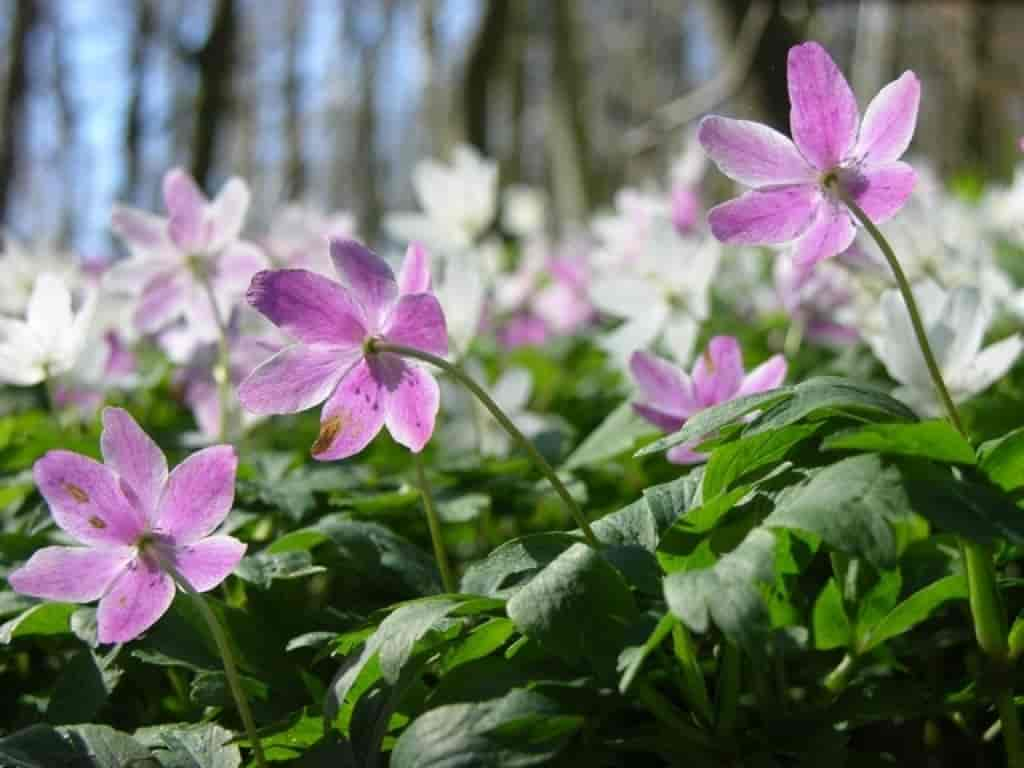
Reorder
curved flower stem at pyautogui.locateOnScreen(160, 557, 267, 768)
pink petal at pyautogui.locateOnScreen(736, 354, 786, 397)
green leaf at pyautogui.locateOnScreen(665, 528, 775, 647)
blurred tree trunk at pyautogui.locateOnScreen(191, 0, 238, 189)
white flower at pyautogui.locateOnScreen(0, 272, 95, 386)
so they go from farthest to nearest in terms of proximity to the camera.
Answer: blurred tree trunk at pyautogui.locateOnScreen(191, 0, 238, 189) → white flower at pyautogui.locateOnScreen(0, 272, 95, 386) → pink petal at pyautogui.locateOnScreen(736, 354, 786, 397) → curved flower stem at pyautogui.locateOnScreen(160, 557, 267, 768) → green leaf at pyautogui.locateOnScreen(665, 528, 775, 647)

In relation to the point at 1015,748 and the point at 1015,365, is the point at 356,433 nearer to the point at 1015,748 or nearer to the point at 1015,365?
the point at 1015,748

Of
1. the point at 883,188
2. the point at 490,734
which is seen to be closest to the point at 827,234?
the point at 883,188

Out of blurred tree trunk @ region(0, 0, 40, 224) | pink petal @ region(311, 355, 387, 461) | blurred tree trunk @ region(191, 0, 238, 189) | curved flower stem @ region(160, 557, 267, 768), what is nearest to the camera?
curved flower stem @ region(160, 557, 267, 768)

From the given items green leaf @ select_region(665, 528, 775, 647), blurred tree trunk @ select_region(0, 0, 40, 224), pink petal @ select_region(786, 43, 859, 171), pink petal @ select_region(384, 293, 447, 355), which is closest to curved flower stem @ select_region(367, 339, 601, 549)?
pink petal @ select_region(384, 293, 447, 355)

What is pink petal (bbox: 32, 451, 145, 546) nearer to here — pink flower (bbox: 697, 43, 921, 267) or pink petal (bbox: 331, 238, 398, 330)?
pink petal (bbox: 331, 238, 398, 330)

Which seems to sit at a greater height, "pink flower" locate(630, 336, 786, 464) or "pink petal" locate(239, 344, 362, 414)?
"pink petal" locate(239, 344, 362, 414)

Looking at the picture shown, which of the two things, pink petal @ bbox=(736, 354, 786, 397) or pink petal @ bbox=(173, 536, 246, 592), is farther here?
pink petal @ bbox=(736, 354, 786, 397)

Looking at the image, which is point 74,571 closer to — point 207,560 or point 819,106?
point 207,560
